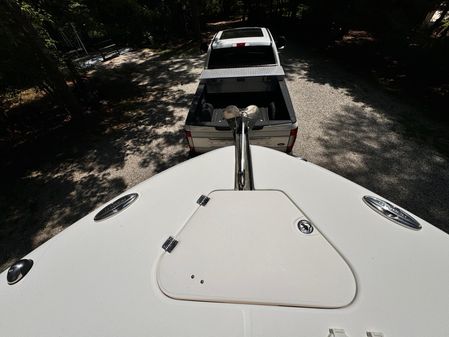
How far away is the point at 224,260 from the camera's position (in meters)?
1.12

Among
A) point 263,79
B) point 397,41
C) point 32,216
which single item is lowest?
point 32,216

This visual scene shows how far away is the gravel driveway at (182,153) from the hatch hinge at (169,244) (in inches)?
109

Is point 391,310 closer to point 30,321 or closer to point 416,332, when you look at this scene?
point 416,332

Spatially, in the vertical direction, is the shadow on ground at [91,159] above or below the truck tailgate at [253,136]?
below

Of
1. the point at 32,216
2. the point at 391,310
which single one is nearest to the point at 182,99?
the point at 32,216

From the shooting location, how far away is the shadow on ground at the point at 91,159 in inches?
130

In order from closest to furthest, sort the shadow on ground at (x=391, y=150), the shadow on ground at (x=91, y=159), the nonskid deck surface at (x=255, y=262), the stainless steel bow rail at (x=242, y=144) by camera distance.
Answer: the nonskid deck surface at (x=255, y=262) → the stainless steel bow rail at (x=242, y=144) → the shadow on ground at (x=391, y=150) → the shadow on ground at (x=91, y=159)

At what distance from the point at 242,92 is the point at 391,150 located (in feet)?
10.2

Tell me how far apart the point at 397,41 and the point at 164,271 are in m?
9.26

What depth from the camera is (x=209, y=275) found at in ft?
3.53

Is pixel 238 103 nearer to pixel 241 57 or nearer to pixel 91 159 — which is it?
pixel 241 57

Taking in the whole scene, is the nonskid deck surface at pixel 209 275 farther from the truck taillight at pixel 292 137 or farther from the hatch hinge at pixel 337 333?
the truck taillight at pixel 292 137

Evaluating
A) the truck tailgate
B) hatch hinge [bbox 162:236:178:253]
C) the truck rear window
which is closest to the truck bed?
the truck tailgate

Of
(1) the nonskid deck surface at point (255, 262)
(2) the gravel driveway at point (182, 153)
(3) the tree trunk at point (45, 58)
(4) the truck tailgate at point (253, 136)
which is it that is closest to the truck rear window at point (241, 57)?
(2) the gravel driveway at point (182, 153)
